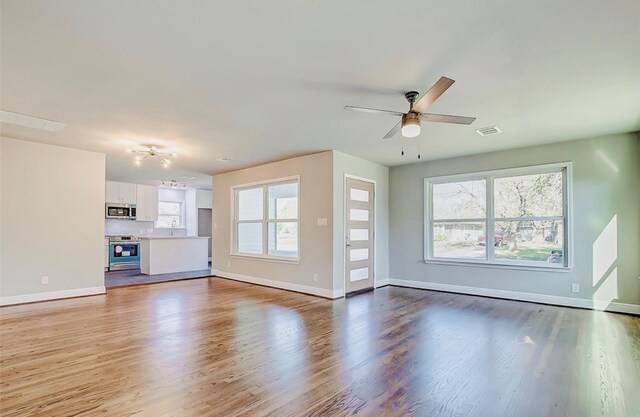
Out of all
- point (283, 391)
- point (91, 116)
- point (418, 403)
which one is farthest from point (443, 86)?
point (91, 116)

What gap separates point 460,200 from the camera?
5.91 m

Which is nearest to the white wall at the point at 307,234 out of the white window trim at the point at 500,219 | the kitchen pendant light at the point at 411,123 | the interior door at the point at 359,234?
the interior door at the point at 359,234

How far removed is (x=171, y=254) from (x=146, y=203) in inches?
106

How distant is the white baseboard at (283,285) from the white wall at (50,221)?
97.3 inches

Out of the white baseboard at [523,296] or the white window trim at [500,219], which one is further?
the white window trim at [500,219]

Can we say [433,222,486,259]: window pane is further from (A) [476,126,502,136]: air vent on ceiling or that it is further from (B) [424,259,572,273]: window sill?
(A) [476,126,502,136]: air vent on ceiling

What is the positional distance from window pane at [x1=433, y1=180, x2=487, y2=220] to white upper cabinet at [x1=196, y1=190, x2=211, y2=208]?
25.2 feet

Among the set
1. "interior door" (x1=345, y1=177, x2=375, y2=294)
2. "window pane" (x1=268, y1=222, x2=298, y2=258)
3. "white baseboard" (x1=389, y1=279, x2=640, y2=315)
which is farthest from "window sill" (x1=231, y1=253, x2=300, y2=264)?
"white baseboard" (x1=389, y1=279, x2=640, y2=315)

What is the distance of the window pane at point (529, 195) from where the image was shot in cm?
497

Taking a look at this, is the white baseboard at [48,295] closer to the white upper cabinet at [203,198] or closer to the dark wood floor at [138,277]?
the dark wood floor at [138,277]

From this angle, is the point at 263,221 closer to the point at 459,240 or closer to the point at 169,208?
the point at 459,240

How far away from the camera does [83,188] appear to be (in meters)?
5.47

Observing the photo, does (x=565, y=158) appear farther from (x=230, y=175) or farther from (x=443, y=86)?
(x=230, y=175)

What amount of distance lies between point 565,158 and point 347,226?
350cm
